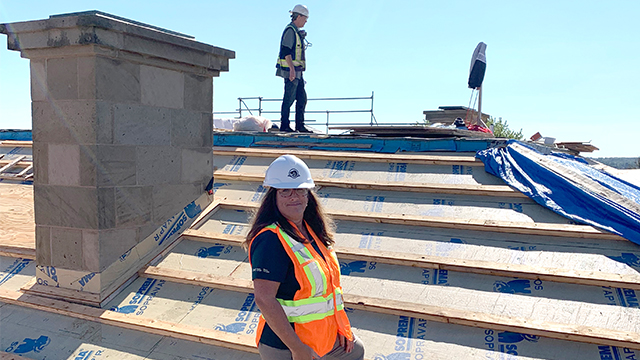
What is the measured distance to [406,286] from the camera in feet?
14.3

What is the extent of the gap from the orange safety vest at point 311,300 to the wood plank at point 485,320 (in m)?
1.40

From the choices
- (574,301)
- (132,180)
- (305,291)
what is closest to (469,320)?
(574,301)

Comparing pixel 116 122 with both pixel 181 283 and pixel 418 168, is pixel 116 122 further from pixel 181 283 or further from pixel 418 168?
pixel 418 168

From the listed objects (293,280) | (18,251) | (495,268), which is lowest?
(18,251)

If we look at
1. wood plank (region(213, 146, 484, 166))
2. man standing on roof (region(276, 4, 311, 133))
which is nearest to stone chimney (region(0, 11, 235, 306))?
wood plank (region(213, 146, 484, 166))

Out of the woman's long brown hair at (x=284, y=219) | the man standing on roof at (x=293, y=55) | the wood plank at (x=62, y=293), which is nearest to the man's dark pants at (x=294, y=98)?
the man standing on roof at (x=293, y=55)

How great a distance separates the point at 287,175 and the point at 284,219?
27cm

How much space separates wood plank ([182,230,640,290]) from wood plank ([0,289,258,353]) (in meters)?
1.29

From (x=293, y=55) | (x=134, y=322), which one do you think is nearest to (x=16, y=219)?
(x=134, y=322)

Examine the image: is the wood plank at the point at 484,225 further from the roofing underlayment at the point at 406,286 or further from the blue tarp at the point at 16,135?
the blue tarp at the point at 16,135

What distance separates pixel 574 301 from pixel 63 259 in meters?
4.92

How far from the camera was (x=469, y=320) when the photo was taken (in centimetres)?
380

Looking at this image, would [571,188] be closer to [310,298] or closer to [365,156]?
[365,156]

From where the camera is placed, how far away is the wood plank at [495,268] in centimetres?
404
